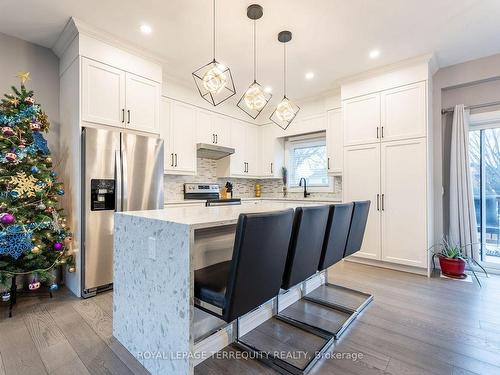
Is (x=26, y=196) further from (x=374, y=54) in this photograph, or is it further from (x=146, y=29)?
(x=374, y=54)

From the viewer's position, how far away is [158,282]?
1454mm

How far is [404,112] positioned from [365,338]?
2.86m

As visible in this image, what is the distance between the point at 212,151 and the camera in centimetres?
451

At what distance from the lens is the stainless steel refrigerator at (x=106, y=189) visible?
2.60 m

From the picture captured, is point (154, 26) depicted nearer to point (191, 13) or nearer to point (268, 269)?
point (191, 13)

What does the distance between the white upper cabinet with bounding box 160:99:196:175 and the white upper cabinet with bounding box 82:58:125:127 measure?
936 mm

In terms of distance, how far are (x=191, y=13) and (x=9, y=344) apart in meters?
3.08

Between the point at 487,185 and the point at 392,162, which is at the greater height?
the point at 392,162

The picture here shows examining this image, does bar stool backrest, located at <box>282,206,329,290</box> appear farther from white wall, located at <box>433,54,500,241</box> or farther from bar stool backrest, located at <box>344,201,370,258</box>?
white wall, located at <box>433,54,500,241</box>

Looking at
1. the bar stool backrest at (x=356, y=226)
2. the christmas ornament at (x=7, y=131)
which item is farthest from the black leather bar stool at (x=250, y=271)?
the christmas ornament at (x=7, y=131)

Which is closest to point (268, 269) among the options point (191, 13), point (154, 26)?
point (191, 13)

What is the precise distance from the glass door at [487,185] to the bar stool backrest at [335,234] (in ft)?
8.65

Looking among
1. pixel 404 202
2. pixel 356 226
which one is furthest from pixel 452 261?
pixel 356 226

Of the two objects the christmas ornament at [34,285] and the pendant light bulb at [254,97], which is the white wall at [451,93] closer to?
the pendant light bulb at [254,97]
